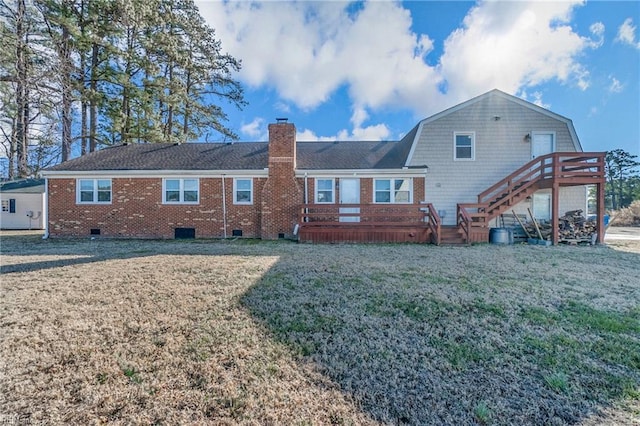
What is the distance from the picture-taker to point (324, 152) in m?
13.9

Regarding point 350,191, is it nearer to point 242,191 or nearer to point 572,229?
point 242,191

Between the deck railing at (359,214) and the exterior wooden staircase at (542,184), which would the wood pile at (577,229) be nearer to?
the exterior wooden staircase at (542,184)

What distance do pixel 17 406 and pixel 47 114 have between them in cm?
1146

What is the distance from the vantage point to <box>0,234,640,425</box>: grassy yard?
1985mm

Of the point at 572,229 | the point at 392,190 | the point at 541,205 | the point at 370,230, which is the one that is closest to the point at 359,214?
the point at 370,230

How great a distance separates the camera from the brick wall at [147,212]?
11883 millimetres

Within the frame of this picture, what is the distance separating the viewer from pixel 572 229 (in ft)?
34.6

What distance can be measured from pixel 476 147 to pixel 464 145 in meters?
0.51

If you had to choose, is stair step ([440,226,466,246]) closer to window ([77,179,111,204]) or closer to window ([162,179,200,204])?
window ([162,179,200,204])

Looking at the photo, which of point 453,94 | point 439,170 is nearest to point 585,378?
point 439,170

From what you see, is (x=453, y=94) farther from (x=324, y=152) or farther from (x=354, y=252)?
(x=354, y=252)

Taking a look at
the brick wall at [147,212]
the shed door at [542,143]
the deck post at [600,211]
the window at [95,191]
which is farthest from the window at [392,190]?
the window at [95,191]

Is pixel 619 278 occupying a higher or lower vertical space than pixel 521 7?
lower

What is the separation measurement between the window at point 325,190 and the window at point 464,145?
5.78 meters
